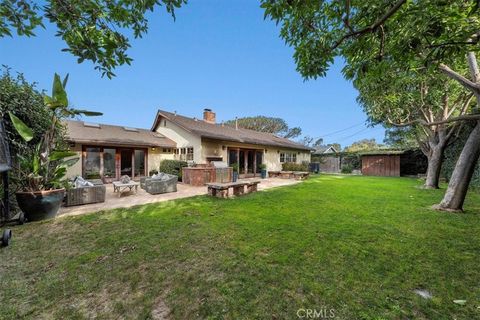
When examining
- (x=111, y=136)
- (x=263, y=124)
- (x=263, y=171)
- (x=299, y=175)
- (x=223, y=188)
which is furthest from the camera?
(x=263, y=124)

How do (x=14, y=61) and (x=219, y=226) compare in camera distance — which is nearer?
(x=219, y=226)

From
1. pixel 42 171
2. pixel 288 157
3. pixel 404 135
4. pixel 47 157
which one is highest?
pixel 404 135

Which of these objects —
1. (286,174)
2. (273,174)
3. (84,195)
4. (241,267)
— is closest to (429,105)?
(286,174)

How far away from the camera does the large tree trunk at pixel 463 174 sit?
18.8 ft

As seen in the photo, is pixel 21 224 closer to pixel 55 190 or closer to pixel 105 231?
pixel 55 190

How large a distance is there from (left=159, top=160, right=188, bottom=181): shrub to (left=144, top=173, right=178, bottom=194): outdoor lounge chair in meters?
3.99

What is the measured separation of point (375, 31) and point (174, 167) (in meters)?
12.7

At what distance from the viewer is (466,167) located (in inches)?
230

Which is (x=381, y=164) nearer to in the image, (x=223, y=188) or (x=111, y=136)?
(x=223, y=188)

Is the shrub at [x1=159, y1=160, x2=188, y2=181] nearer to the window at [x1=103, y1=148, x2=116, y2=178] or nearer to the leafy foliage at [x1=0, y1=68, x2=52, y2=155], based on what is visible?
the window at [x1=103, y1=148, x2=116, y2=178]

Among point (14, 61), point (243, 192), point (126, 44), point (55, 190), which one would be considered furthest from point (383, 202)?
point (14, 61)

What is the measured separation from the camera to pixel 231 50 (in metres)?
12.2

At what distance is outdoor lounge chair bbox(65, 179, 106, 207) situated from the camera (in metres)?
6.59

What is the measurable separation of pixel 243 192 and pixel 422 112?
32.7ft
